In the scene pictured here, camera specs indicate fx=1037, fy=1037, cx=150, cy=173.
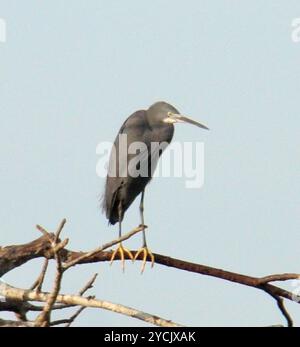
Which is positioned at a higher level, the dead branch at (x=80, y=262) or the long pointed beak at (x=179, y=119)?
the long pointed beak at (x=179, y=119)

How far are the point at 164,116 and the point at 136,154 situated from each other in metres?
0.55

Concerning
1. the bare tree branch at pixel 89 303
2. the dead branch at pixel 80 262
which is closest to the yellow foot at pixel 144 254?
the dead branch at pixel 80 262

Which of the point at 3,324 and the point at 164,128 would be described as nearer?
the point at 3,324

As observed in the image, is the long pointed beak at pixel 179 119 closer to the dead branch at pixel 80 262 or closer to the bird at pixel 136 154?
the bird at pixel 136 154

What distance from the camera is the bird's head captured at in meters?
10.0

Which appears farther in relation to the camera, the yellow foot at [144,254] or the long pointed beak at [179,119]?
the long pointed beak at [179,119]

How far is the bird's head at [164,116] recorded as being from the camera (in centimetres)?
1004

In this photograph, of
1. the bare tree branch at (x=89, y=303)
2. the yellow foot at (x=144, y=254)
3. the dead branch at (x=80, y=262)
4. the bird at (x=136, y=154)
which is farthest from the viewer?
the bird at (x=136, y=154)

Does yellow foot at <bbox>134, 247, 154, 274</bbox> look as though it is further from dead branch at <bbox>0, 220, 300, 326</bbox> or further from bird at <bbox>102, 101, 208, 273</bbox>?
bird at <bbox>102, 101, 208, 273</bbox>

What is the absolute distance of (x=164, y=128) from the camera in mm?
10016

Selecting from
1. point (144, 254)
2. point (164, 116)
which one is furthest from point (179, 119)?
point (144, 254)
